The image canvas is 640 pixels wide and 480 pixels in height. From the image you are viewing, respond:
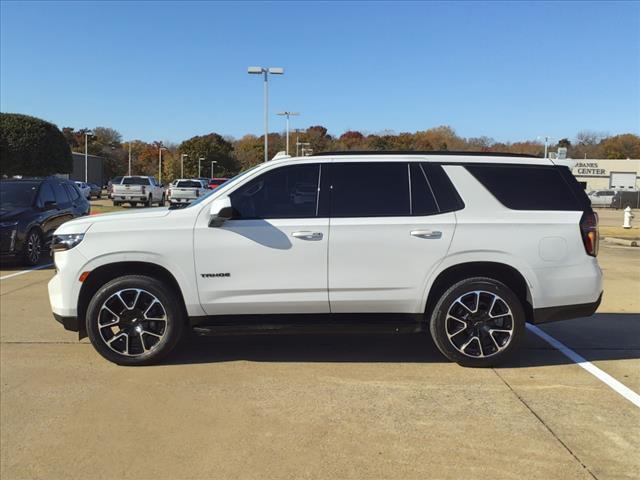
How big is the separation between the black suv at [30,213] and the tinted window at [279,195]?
284 inches

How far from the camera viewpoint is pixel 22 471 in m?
3.24

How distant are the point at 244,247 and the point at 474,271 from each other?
82.2 inches

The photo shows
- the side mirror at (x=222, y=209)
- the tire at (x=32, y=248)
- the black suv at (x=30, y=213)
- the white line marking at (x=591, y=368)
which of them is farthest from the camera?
the tire at (x=32, y=248)

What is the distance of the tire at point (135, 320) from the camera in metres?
4.88

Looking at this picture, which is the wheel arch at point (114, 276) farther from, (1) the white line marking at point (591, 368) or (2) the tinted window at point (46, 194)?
(2) the tinted window at point (46, 194)

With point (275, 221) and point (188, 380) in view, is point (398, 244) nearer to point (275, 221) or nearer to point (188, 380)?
point (275, 221)

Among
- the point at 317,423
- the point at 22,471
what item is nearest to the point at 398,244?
the point at 317,423

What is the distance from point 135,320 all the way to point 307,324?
60.4 inches

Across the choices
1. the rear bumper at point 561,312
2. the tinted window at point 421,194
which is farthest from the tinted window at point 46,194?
the rear bumper at point 561,312

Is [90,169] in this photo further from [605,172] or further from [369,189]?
[369,189]

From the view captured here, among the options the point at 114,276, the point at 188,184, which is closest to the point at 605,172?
the point at 188,184

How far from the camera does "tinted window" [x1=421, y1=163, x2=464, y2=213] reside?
4991 mm

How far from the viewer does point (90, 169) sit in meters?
81.6

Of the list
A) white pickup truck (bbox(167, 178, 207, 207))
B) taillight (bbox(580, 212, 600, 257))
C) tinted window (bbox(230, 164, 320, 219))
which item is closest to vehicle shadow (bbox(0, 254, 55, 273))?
tinted window (bbox(230, 164, 320, 219))
